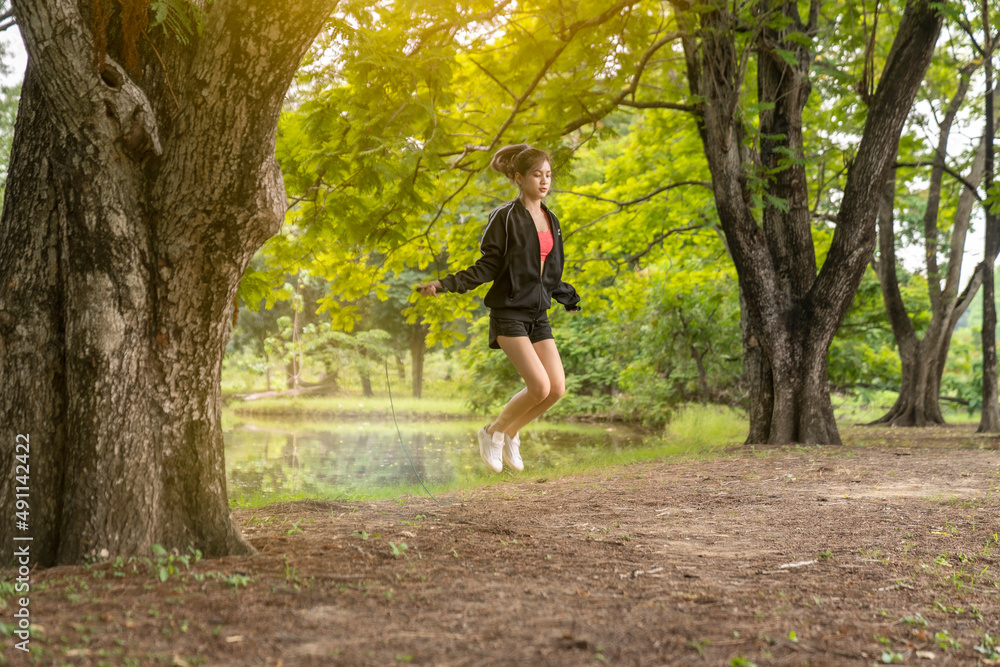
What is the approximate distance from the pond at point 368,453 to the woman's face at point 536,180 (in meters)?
3.32

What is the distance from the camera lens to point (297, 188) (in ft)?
23.9

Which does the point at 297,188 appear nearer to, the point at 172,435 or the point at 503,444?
the point at 503,444

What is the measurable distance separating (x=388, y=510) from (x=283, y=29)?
305 centimetres

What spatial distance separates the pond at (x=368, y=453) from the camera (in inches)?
355

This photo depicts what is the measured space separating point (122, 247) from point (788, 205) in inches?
310

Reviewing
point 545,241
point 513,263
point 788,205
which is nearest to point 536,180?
point 545,241

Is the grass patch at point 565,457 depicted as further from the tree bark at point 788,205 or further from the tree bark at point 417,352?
the tree bark at point 417,352

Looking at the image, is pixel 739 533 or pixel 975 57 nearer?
pixel 739 533

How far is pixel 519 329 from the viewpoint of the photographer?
4668 millimetres

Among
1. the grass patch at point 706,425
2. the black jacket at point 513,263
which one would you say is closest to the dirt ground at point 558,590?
the black jacket at point 513,263

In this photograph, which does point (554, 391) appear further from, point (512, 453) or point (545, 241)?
point (545, 241)

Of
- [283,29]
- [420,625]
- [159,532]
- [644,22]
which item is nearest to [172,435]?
[159,532]

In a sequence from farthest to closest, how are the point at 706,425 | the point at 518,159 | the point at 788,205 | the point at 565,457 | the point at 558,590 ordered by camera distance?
the point at 706,425
the point at 565,457
the point at 788,205
the point at 518,159
the point at 558,590

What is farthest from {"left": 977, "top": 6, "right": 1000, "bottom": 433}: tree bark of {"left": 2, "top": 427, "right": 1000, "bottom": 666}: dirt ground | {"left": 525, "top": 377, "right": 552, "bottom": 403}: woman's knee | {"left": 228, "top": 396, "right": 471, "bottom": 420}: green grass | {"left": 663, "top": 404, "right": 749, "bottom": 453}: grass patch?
{"left": 228, "top": 396, "right": 471, "bottom": 420}: green grass
